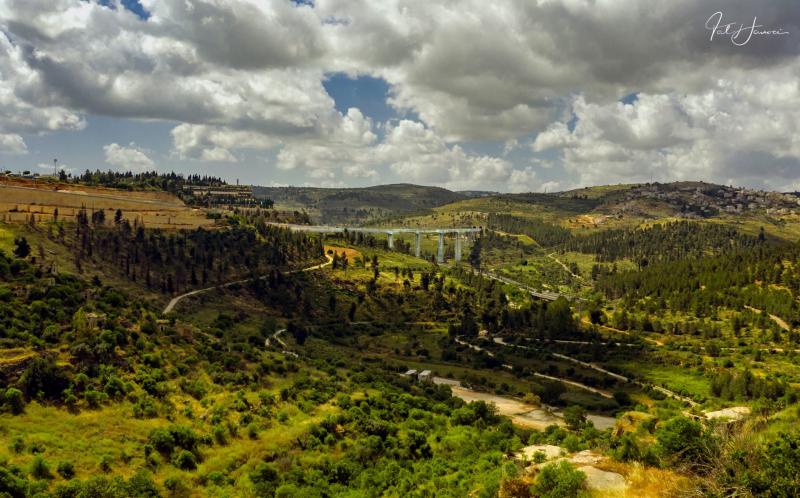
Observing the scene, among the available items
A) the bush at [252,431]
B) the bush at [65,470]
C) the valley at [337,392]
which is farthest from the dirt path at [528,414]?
the bush at [65,470]

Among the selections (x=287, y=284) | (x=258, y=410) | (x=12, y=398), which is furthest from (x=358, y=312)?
(x=12, y=398)

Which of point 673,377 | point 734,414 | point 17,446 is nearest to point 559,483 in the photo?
point 734,414

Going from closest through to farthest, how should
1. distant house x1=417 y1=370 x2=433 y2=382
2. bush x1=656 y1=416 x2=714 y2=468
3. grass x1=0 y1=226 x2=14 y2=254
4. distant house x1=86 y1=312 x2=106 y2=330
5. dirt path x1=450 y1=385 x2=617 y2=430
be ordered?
bush x1=656 y1=416 x2=714 y2=468, distant house x1=86 y1=312 x2=106 y2=330, dirt path x1=450 y1=385 x2=617 y2=430, distant house x1=417 y1=370 x2=433 y2=382, grass x1=0 y1=226 x2=14 y2=254

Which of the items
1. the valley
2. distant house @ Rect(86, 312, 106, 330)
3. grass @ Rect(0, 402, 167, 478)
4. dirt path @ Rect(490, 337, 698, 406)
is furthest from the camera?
dirt path @ Rect(490, 337, 698, 406)

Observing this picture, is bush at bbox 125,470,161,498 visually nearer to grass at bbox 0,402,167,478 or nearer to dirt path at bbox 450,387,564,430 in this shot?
grass at bbox 0,402,167,478

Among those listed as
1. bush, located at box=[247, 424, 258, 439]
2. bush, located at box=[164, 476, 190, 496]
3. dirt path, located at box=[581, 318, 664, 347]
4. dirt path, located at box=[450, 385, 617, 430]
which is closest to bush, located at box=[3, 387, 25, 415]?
bush, located at box=[164, 476, 190, 496]

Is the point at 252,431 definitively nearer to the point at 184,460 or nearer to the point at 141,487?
the point at 184,460

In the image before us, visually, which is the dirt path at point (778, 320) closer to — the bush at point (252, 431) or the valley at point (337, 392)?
the valley at point (337, 392)
